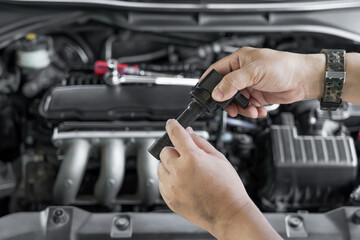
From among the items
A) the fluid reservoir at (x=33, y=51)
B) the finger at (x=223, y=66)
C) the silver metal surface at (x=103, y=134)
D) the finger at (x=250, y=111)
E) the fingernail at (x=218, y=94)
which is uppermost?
the fluid reservoir at (x=33, y=51)

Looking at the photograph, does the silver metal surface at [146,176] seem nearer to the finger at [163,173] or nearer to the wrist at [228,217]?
the finger at [163,173]

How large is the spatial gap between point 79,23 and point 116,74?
13.3 inches

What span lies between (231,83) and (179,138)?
0.19 metres

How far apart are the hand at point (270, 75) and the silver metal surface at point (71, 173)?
427 millimetres

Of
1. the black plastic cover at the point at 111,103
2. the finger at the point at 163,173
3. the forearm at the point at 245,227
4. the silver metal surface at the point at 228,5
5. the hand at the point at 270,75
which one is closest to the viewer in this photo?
the forearm at the point at 245,227

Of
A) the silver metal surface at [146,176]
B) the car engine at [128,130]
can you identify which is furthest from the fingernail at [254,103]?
the silver metal surface at [146,176]

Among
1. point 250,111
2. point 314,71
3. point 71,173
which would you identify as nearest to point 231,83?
point 250,111

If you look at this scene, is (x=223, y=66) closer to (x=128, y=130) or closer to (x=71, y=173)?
(x=128, y=130)

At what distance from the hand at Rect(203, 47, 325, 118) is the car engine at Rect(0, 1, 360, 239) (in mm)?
133

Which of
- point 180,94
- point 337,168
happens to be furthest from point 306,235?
point 180,94

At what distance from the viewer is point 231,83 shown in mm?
883

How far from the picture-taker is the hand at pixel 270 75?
935 millimetres

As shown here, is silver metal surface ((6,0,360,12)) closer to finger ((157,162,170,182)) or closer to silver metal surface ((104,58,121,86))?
silver metal surface ((104,58,121,86))

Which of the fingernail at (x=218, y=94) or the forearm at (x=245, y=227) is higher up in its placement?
the fingernail at (x=218, y=94)
